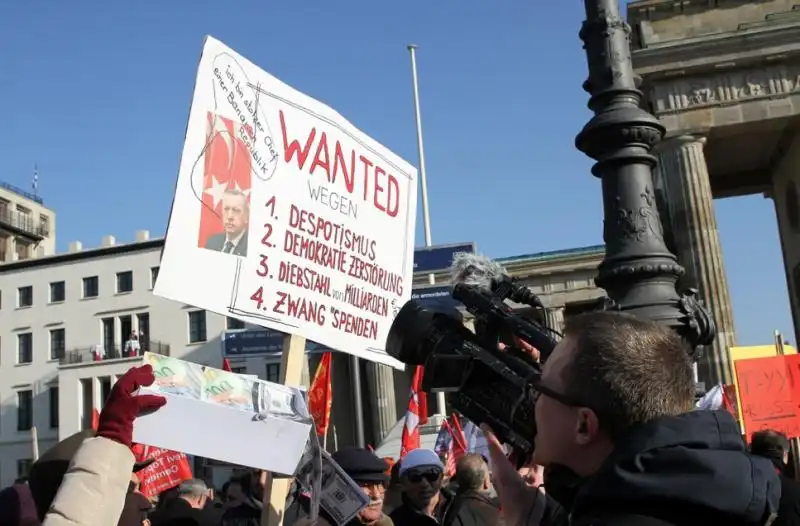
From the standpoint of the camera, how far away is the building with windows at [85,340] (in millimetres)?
51438

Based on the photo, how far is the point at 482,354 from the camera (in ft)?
8.05

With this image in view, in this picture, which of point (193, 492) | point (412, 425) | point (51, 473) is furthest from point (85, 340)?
→ point (51, 473)

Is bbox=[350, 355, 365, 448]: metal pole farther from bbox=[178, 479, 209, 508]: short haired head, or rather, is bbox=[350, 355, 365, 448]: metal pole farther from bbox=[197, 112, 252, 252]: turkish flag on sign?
bbox=[197, 112, 252, 252]: turkish flag on sign

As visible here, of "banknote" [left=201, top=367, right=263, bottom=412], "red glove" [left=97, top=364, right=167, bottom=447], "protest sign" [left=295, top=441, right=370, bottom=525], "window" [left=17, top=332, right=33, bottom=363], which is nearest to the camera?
"red glove" [left=97, top=364, right=167, bottom=447]

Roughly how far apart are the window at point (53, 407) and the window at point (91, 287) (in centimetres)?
633

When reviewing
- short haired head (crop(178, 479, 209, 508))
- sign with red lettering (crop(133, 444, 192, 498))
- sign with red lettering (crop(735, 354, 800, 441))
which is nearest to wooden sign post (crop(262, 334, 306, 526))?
short haired head (crop(178, 479, 209, 508))

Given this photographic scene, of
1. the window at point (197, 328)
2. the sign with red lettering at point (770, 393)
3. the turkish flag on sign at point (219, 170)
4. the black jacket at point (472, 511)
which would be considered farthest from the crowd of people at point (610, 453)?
the window at point (197, 328)

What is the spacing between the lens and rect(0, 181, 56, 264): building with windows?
225 feet

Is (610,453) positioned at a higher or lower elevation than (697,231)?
lower

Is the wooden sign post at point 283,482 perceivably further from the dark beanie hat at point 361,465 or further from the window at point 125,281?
the window at point 125,281

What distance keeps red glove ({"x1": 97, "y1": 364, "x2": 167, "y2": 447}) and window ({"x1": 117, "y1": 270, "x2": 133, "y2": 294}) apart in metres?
53.4

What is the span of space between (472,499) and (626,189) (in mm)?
2239

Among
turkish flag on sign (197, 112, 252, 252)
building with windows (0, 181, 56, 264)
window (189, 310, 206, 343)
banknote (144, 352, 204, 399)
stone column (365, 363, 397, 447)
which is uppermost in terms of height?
building with windows (0, 181, 56, 264)

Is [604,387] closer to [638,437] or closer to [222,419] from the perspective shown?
[638,437]
